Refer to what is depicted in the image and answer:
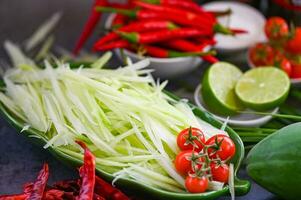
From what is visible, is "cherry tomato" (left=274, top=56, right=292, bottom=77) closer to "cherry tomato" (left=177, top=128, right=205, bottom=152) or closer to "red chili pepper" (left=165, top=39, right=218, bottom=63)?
"red chili pepper" (left=165, top=39, right=218, bottom=63)

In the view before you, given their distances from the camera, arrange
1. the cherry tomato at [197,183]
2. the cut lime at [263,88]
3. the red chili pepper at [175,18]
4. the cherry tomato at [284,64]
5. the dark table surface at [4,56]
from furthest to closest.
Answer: the red chili pepper at [175,18] → the cherry tomato at [284,64] → the cut lime at [263,88] → the dark table surface at [4,56] → the cherry tomato at [197,183]

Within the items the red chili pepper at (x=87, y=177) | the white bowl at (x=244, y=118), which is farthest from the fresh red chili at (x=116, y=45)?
the red chili pepper at (x=87, y=177)

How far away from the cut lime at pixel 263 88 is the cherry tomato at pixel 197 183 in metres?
0.51

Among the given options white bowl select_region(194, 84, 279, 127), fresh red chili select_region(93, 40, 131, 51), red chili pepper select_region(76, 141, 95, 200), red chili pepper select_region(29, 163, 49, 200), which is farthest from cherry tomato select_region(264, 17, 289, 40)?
red chili pepper select_region(29, 163, 49, 200)

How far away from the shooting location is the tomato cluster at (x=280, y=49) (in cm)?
197

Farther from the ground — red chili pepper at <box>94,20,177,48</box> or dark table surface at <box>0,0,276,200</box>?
red chili pepper at <box>94,20,177,48</box>

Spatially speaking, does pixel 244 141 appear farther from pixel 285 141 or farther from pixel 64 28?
pixel 64 28

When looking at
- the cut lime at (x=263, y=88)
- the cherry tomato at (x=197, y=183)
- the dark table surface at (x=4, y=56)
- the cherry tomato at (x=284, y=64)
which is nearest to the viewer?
the cherry tomato at (x=197, y=183)

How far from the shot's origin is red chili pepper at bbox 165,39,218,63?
6.50 feet

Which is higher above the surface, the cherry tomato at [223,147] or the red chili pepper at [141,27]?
the red chili pepper at [141,27]

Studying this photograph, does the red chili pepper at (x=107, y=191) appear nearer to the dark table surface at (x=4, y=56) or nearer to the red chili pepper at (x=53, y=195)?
the red chili pepper at (x=53, y=195)

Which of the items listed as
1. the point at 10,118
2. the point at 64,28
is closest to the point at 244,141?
the point at 10,118

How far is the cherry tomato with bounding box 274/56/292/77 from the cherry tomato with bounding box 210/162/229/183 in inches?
27.2

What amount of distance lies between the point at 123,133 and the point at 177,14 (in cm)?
73
